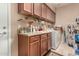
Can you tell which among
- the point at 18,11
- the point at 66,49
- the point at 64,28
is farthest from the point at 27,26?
the point at 66,49

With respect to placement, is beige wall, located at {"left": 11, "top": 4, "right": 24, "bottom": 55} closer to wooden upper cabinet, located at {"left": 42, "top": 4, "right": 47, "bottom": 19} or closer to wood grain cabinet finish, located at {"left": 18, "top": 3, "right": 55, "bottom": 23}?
wood grain cabinet finish, located at {"left": 18, "top": 3, "right": 55, "bottom": 23}

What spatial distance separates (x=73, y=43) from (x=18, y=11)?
859 millimetres

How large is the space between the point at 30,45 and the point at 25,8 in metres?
0.51

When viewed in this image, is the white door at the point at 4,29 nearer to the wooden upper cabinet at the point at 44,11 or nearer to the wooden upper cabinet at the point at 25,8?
the wooden upper cabinet at the point at 25,8

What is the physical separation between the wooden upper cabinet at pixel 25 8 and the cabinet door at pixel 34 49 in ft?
1.47

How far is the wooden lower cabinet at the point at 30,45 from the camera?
1.28 meters

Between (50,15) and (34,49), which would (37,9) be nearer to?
(50,15)

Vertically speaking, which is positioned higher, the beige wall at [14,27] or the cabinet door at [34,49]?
the beige wall at [14,27]

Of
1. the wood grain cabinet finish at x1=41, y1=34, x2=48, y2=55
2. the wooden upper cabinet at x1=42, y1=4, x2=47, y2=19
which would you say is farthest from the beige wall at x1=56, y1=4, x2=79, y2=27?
the wood grain cabinet finish at x1=41, y1=34, x2=48, y2=55

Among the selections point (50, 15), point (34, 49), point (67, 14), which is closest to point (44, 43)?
point (34, 49)

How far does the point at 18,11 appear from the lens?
1.31 meters

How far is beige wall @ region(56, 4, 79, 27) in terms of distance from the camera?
1243 millimetres

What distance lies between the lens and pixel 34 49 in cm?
134

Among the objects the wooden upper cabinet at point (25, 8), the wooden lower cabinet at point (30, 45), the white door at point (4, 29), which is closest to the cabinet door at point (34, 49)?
the wooden lower cabinet at point (30, 45)
